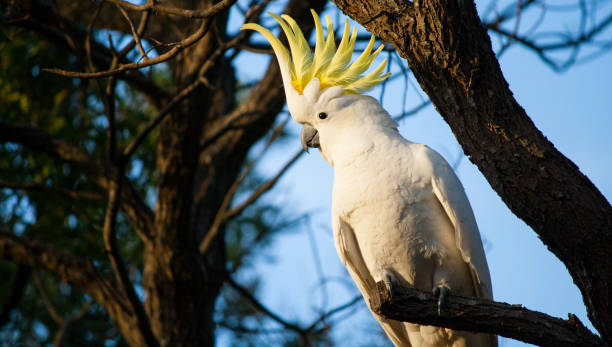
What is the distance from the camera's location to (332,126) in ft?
8.73

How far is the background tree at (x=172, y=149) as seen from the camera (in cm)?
A: 207

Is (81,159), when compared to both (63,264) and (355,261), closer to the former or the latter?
(63,264)

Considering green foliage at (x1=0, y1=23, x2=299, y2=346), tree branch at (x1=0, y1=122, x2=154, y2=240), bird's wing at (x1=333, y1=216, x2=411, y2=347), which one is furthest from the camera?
green foliage at (x1=0, y1=23, x2=299, y2=346)

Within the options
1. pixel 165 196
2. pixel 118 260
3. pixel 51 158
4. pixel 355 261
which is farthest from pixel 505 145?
pixel 51 158

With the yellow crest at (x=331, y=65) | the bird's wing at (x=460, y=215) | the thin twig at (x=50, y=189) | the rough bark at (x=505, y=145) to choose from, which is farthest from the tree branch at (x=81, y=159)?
the rough bark at (x=505, y=145)

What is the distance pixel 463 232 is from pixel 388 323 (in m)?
0.64

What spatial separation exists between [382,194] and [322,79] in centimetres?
65

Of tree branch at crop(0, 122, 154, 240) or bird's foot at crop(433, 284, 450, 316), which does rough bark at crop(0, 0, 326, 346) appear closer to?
tree branch at crop(0, 122, 154, 240)

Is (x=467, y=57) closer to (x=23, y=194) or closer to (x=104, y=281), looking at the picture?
(x=104, y=281)

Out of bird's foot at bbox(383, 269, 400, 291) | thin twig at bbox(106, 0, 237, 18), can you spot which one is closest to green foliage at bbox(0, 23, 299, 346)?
thin twig at bbox(106, 0, 237, 18)

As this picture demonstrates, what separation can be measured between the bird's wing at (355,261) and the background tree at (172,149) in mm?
711

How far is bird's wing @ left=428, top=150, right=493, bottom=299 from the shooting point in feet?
7.91

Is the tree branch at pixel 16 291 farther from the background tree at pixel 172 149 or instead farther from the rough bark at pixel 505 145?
the rough bark at pixel 505 145

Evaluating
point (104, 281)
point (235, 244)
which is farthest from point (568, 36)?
point (235, 244)
